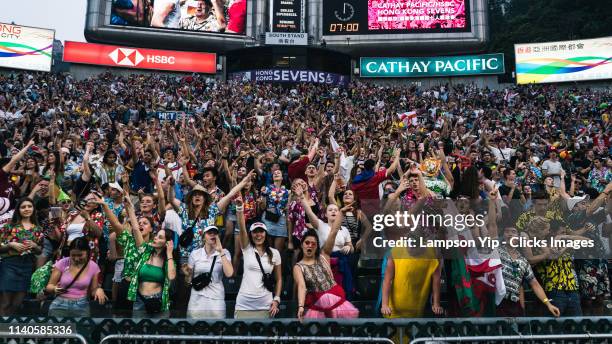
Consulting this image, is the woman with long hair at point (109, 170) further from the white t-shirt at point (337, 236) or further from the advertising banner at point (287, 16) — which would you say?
the advertising banner at point (287, 16)

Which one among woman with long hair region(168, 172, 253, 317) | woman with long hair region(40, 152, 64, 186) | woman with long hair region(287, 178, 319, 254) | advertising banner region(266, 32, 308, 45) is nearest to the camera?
woman with long hair region(168, 172, 253, 317)

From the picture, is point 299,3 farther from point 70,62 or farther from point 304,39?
point 70,62

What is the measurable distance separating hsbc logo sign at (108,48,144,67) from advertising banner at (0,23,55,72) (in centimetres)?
533

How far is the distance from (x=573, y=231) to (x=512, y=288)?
5.63 feet

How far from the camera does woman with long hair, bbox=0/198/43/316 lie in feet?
20.6

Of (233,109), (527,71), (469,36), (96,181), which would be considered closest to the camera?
(96,181)

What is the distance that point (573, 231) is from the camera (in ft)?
22.7

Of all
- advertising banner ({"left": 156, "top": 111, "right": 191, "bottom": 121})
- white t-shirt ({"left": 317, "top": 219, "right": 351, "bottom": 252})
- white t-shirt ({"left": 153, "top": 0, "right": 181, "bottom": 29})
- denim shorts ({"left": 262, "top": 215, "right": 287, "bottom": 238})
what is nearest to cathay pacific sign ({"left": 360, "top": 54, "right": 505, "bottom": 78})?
white t-shirt ({"left": 153, "top": 0, "right": 181, "bottom": 29})

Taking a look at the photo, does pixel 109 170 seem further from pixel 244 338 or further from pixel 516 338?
pixel 516 338

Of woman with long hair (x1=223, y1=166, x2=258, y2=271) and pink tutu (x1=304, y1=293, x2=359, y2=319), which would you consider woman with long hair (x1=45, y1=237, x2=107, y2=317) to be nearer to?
woman with long hair (x1=223, y1=166, x2=258, y2=271)

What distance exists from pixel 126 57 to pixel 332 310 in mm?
41108

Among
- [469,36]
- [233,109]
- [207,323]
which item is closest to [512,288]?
[207,323]

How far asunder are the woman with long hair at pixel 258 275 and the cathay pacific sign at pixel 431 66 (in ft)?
127

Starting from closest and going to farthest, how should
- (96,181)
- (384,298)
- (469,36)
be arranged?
(384,298) → (96,181) → (469,36)
